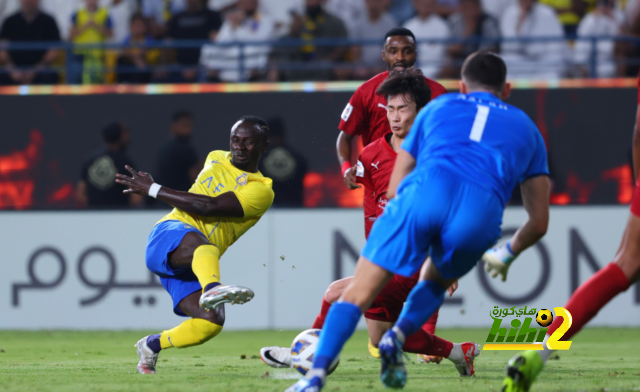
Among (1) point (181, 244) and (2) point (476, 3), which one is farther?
(2) point (476, 3)

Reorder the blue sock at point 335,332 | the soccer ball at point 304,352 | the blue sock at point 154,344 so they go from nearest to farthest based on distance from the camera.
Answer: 1. the blue sock at point 335,332
2. the soccer ball at point 304,352
3. the blue sock at point 154,344

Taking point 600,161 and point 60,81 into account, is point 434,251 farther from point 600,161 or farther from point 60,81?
point 60,81

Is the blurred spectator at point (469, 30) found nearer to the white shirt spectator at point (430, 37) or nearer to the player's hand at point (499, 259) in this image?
the white shirt spectator at point (430, 37)

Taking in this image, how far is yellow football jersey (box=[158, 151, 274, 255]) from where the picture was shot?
5680 mm

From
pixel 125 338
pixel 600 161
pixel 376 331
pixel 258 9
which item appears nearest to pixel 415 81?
pixel 376 331

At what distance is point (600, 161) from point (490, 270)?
679 centimetres

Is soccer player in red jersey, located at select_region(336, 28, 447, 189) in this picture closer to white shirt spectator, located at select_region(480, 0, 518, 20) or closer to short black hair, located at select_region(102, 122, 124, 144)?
short black hair, located at select_region(102, 122, 124, 144)

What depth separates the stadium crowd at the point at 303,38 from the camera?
10570mm

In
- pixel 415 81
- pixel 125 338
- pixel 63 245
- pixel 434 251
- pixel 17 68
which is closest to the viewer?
pixel 434 251

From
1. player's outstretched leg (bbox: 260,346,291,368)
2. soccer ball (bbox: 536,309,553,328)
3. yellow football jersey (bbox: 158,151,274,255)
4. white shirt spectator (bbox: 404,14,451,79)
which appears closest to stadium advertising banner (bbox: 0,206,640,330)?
soccer ball (bbox: 536,309,553,328)

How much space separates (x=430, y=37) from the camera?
10.9 meters

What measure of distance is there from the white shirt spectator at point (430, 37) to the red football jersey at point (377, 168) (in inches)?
213

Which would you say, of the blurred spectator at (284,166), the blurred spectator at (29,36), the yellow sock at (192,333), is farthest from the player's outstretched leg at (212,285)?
the blurred spectator at (29,36)

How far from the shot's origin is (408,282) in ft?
16.5
